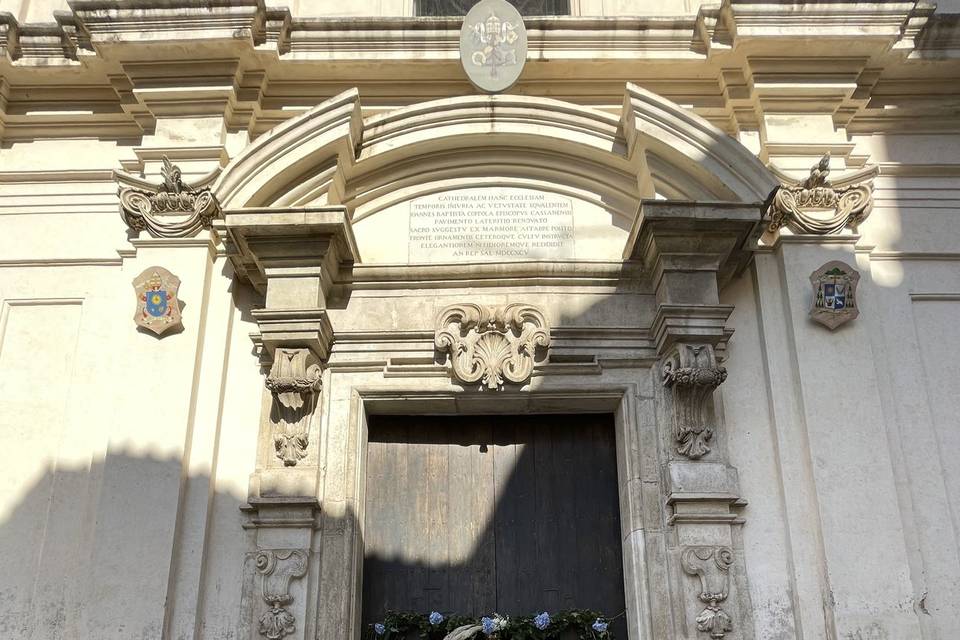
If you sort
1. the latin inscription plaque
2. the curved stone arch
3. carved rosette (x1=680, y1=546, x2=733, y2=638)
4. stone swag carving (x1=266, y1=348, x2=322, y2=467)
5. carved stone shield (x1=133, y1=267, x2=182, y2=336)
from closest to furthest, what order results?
carved rosette (x1=680, y1=546, x2=733, y2=638) < stone swag carving (x1=266, y1=348, x2=322, y2=467) < carved stone shield (x1=133, y1=267, x2=182, y2=336) < the curved stone arch < the latin inscription plaque

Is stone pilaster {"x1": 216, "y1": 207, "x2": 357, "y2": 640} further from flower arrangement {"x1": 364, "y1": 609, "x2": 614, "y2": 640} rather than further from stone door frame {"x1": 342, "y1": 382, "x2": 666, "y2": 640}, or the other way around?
flower arrangement {"x1": 364, "y1": 609, "x2": 614, "y2": 640}

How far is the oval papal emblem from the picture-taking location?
6391 millimetres

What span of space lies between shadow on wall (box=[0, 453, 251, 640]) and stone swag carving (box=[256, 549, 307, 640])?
0.22 metres

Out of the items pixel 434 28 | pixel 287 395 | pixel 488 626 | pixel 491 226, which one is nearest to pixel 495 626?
pixel 488 626

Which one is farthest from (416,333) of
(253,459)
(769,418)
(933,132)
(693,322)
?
(933,132)

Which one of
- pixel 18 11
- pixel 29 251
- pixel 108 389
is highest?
pixel 18 11

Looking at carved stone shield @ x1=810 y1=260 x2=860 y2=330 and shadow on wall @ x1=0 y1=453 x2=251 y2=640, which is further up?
carved stone shield @ x1=810 y1=260 x2=860 y2=330

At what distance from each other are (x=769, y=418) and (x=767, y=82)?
2.27m

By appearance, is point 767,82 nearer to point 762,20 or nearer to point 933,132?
point 762,20

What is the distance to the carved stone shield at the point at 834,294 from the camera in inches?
229

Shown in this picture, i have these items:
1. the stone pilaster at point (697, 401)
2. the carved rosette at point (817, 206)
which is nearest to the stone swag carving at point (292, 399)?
the stone pilaster at point (697, 401)

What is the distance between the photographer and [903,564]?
17.4 ft

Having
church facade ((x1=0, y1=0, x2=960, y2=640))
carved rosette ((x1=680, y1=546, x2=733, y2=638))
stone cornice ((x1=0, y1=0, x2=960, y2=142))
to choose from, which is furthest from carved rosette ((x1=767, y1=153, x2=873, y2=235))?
carved rosette ((x1=680, y1=546, x2=733, y2=638))

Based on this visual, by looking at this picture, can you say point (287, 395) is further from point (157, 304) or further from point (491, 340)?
point (491, 340)
